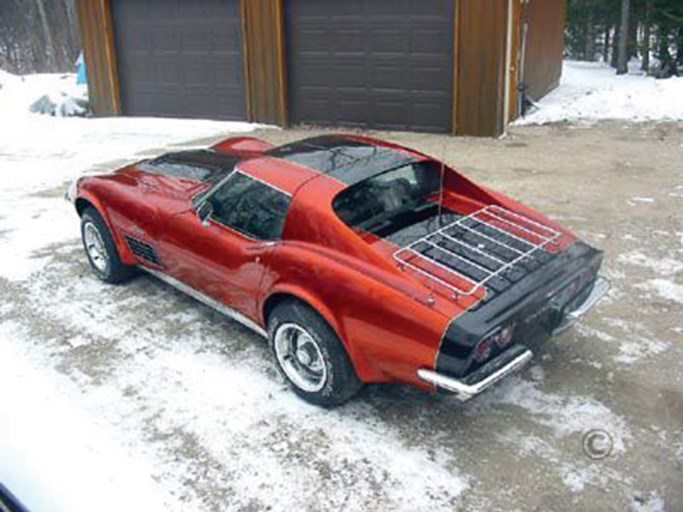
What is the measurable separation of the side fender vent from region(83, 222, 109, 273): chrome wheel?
1.40 feet

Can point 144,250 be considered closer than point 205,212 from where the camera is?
No

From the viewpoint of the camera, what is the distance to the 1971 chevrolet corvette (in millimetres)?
3492

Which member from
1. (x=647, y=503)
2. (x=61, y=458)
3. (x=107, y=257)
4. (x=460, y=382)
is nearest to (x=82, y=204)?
(x=107, y=257)

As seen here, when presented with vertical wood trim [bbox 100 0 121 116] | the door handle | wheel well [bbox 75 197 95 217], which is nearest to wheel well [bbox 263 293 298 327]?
the door handle

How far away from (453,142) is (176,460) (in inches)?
345

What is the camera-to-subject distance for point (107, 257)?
567 centimetres

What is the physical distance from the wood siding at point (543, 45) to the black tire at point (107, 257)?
9.91m

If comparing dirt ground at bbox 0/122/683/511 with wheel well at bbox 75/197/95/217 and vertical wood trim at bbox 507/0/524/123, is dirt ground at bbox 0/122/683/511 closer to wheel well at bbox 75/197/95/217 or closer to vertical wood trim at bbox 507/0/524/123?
wheel well at bbox 75/197/95/217

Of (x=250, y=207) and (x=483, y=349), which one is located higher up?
(x=250, y=207)

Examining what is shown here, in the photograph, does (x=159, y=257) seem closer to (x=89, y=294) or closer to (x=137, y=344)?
(x=137, y=344)

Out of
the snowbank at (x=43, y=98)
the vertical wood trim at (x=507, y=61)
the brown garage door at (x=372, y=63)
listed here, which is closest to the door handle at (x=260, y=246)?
the brown garage door at (x=372, y=63)

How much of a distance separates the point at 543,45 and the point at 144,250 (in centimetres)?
1277

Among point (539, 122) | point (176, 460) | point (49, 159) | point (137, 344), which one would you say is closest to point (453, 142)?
point (539, 122)

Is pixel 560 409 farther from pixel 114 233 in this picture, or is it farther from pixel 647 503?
pixel 114 233
